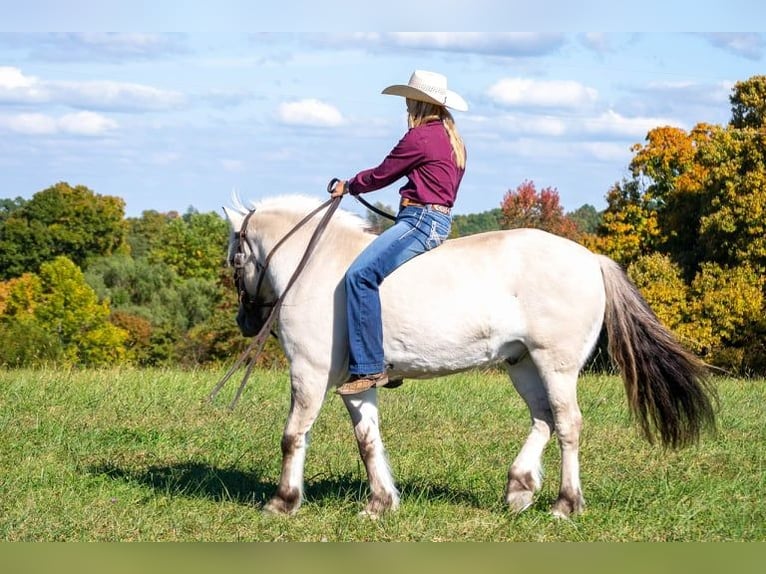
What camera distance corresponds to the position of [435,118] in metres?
6.68

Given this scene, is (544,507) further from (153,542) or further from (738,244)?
(738,244)

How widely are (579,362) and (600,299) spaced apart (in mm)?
454

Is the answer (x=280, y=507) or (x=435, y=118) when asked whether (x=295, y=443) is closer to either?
(x=280, y=507)

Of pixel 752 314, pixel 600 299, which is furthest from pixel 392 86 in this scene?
pixel 752 314

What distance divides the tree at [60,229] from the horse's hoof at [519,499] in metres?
63.8

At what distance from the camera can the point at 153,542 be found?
5.70 metres

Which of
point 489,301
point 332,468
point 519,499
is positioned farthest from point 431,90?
point 332,468

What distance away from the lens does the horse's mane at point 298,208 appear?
278 inches

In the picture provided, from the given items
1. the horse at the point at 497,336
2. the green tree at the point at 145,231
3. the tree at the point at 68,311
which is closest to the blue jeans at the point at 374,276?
the horse at the point at 497,336

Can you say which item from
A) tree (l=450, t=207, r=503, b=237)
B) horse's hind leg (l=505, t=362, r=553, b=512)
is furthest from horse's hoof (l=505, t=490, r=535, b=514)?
tree (l=450, t=207, r=503, b=237)

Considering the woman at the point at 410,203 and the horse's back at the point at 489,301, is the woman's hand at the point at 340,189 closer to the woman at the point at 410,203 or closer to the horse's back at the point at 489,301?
the woman at the point at 410,203

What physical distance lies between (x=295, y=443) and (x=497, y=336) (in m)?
1.58

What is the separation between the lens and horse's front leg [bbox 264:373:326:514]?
6691 mm

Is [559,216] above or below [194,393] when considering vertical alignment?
above
